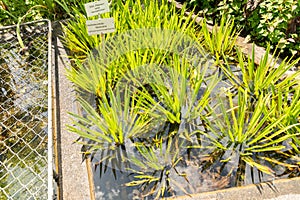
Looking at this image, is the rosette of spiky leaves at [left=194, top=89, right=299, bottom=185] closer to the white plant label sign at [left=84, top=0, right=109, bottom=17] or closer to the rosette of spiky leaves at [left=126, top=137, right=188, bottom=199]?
the rosette of spiky leaves at [left=126, top=137, right=188, bottom=199]

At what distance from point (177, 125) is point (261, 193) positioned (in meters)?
0.52

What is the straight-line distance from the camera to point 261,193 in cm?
123

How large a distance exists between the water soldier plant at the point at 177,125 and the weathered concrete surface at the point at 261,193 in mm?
59

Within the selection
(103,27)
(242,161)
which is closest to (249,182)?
(242,161)

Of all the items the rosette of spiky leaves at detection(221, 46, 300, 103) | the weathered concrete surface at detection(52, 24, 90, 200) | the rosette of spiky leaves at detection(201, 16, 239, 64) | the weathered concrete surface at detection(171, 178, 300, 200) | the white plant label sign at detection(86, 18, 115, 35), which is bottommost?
the weathered concrete surface at detection(171, 178, 300, 200)

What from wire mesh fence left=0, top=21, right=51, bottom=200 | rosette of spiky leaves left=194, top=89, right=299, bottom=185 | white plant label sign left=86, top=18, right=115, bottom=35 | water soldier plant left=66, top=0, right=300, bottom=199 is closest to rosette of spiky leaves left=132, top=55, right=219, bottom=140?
water soldier plant left=66, top=0, right=300, bottom=199

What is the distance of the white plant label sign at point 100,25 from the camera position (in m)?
1.58

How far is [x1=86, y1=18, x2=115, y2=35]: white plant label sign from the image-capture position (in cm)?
158

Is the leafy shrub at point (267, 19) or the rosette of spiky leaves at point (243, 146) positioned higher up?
the leafy shrub at point (267, 19)

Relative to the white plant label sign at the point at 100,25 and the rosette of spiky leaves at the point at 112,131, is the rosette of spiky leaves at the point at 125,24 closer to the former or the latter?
the white plant label sign at the point at 100,25

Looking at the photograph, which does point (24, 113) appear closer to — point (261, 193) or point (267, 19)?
point (261, 193)

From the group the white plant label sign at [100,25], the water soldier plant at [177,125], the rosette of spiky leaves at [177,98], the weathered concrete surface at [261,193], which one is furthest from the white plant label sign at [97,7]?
the weathered concrete surface at [261,193]

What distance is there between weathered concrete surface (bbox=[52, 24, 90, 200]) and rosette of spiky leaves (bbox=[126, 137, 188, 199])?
218mm

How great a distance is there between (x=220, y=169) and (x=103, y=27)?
956 mm
